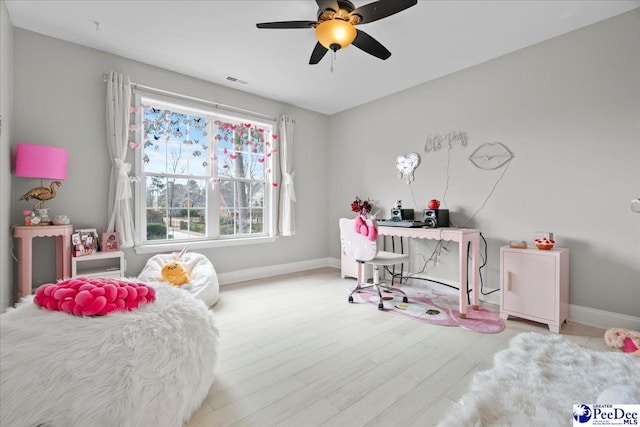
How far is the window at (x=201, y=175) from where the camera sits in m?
3.35

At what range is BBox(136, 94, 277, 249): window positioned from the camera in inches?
132

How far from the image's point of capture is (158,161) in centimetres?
341

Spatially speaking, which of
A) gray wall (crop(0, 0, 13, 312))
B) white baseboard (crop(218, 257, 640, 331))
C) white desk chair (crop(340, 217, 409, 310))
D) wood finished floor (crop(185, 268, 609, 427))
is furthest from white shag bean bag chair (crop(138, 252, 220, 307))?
white desk chair (crop(340, 217, 409, 310))

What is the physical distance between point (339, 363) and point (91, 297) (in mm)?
1435

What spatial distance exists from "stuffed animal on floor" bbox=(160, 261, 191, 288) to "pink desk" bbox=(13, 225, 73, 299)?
780 mm

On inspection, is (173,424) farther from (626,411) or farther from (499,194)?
(499,194)

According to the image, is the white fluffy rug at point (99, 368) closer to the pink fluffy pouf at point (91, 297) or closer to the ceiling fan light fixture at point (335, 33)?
the pink fluffy pouf at point (91, 297)

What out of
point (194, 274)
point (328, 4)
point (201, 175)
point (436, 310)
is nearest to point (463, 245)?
point (436, 310)

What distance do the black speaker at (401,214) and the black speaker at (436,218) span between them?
11.0 inches

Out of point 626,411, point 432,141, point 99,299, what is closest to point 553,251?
point 626,411

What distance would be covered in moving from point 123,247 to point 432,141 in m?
3.77

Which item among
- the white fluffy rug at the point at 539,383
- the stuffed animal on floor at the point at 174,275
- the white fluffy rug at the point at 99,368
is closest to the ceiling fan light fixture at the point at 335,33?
the white fluffy rug at the point at 99,368

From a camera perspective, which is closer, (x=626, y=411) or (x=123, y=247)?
(x=626, y=411)

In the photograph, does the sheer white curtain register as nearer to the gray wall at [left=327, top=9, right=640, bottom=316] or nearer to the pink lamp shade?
the pink lamp shade
